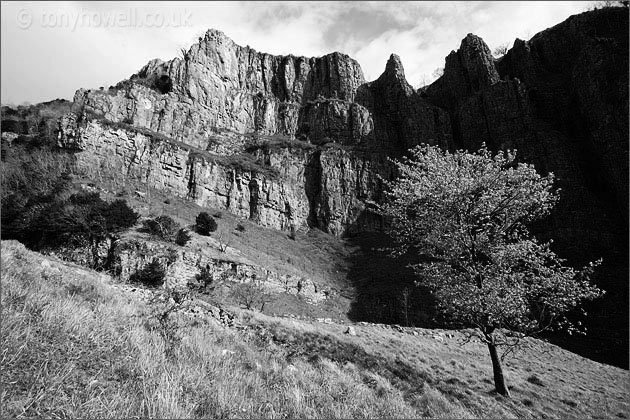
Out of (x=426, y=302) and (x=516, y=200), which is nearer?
(x=516, y=200)

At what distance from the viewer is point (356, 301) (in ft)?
165

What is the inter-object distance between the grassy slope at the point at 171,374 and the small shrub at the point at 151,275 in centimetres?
→ 2355

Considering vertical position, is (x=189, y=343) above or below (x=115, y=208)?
below

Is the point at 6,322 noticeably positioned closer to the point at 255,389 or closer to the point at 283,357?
the point at 255,389

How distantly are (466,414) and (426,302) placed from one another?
44.0 meters

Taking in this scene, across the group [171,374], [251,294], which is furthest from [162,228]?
[171,374]

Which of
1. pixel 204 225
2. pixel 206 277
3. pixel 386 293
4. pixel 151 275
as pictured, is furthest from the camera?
pixel 386 293

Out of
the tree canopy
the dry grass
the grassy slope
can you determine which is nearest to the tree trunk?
the tree canopy

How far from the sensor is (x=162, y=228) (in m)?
39.3

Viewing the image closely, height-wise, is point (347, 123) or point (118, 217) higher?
point (347, 123)

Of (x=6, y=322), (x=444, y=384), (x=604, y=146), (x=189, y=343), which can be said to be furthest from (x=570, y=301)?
(x=604, y=146)

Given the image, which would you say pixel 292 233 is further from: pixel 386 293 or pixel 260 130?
pixel 260 130

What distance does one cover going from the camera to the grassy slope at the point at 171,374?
A: 11.5ft

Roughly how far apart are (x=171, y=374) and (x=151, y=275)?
101 feet
